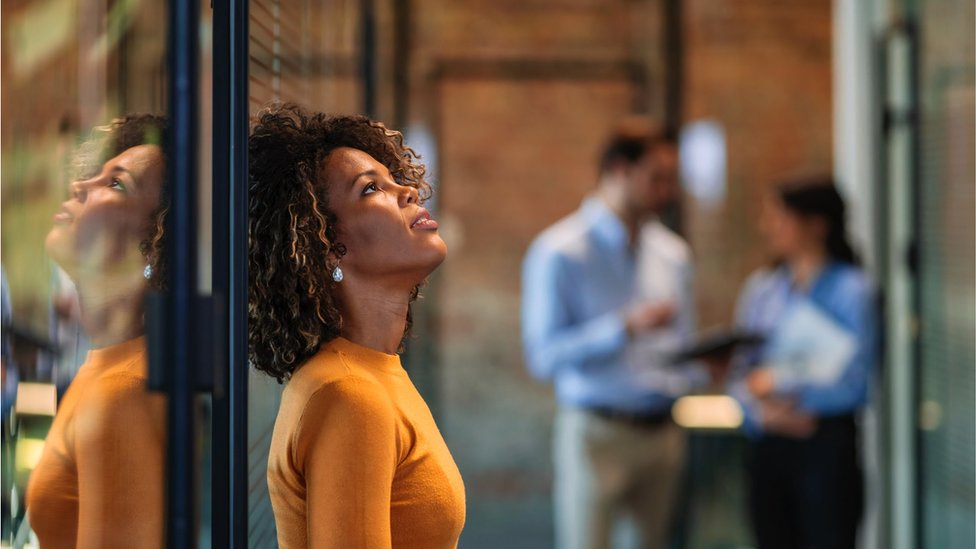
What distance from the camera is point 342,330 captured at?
0.95 metres

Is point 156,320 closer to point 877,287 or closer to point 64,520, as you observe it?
point 64,520

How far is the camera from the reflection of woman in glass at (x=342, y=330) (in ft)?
2.96

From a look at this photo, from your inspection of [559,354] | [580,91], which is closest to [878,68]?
[559,354]

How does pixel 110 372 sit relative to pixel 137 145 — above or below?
below

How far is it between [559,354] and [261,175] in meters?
2.41

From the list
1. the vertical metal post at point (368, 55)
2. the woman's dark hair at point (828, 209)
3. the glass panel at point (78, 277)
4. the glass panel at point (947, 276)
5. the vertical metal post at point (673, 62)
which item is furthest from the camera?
the vertical metal post at point (673, 62)

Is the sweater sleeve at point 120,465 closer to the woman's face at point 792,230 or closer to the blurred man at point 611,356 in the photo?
the blurred man at point 611,356

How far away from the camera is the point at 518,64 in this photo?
5.85 metres

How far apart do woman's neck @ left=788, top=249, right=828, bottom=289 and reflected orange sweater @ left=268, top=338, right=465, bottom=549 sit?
268 centimetres

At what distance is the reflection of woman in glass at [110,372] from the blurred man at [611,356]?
8.07 ft

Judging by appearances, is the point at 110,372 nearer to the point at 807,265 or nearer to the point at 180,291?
the point at 180,291

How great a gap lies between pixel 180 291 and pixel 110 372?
0.27ft

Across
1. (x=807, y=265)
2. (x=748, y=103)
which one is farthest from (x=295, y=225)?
(x=748, y=103)

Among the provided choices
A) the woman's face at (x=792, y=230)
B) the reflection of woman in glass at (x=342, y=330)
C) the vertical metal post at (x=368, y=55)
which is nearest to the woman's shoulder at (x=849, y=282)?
the woman's face at (x=792, y=230)
